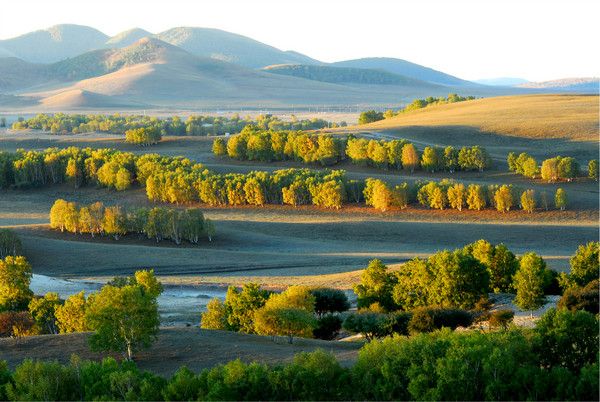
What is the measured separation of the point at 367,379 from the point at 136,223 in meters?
53.5

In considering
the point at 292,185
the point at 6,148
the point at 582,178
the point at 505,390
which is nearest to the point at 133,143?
the point at 6,148

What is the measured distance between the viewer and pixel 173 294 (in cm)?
5881

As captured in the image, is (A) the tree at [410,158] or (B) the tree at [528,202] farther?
(A) the tree at [410,158]

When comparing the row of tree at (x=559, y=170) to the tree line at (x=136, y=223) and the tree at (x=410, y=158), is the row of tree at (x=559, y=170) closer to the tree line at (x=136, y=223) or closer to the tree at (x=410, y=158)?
the tree at (x=410, y=158)

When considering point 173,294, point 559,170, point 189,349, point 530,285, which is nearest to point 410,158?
point 559,170

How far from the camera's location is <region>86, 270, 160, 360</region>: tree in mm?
37469

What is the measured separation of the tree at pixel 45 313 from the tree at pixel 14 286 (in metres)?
3.85

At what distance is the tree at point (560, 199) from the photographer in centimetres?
8332

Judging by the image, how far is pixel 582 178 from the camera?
310 feet

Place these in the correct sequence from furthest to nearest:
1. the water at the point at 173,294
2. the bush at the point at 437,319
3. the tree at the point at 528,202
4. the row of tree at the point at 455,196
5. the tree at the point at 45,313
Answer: the row of tree at the point at 455,196 → the tree at the point at 528,202 → the water at the point at 173,294 → the tree at the point at 45,313 → the bush at the point at 437,319

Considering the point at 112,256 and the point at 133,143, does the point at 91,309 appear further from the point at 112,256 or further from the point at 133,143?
the point at 133,143

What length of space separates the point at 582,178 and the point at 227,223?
121ft

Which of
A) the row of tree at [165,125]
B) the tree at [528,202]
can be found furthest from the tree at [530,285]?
the row of tree at [165,125]

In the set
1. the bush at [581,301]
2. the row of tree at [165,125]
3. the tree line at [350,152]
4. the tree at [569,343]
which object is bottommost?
the bush at [581,301]
